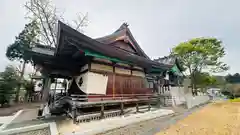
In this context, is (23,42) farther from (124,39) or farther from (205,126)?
(205,126)

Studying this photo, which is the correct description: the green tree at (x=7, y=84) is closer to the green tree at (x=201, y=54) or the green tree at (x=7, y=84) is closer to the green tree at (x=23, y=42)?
the green tree at (x=23, y=42)

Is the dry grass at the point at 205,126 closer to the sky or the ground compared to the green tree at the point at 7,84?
closer to the ground

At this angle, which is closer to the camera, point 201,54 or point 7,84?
point 7,84

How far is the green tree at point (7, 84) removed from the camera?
11328 mm

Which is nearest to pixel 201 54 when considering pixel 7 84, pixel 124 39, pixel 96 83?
pixel 124 39

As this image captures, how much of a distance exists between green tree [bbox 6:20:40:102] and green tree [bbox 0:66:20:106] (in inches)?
81.2

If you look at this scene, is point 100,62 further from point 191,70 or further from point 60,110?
point 191,70

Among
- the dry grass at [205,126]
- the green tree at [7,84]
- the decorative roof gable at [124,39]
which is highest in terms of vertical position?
the decorative roof gable at [124,39]

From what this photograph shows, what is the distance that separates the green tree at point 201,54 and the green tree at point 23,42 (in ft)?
64.1

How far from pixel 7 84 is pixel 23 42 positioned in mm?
6313

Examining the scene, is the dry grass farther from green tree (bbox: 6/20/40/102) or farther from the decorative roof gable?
green tree (bbox: 6/20/40/102)

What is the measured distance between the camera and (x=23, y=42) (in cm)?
1553

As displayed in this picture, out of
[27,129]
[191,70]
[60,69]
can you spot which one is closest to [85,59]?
[60,69]

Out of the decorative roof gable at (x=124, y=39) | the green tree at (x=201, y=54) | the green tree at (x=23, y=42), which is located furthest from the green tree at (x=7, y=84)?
the green tree at (x=201, y=54)
